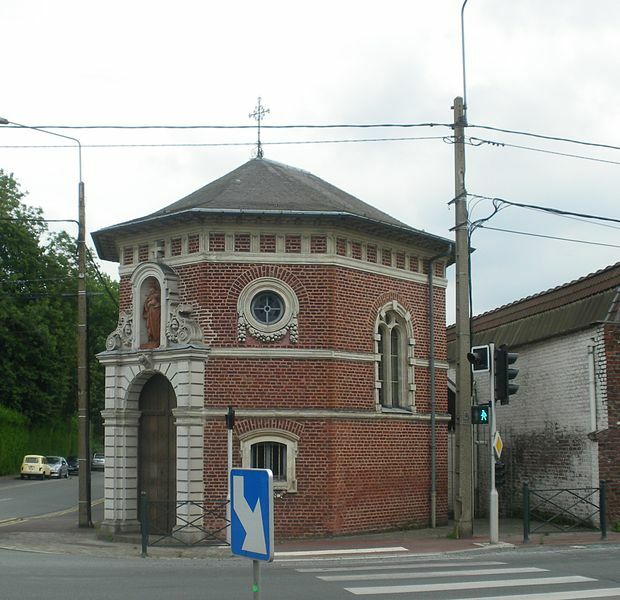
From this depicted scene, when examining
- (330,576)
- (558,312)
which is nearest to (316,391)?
(330,576)

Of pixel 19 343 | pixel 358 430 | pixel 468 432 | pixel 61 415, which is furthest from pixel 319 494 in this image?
pixel 61 415

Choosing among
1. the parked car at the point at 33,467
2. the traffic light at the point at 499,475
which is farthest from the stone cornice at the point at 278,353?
the parked car at the point at 33,467

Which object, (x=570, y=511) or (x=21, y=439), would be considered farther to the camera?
(x=21, y=439)

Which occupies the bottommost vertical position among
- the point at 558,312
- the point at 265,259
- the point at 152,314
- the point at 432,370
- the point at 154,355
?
the point at 432,370

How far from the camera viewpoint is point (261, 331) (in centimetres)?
2059

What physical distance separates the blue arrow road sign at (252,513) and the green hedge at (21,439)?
154ft

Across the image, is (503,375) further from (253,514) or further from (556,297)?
(253,514)

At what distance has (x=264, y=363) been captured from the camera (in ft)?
67.4

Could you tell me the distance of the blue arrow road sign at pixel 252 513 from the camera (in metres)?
6.63

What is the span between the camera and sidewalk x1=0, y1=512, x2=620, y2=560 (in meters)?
17.8

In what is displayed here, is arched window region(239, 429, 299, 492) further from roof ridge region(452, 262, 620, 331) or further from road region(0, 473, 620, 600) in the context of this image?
roof ridge region(452, 262, 620, 331)

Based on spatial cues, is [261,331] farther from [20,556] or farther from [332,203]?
[20,556]

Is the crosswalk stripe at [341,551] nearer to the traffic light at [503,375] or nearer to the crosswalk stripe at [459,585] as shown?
the traffic light at [503,375]

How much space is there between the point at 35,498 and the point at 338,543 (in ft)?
66.3
